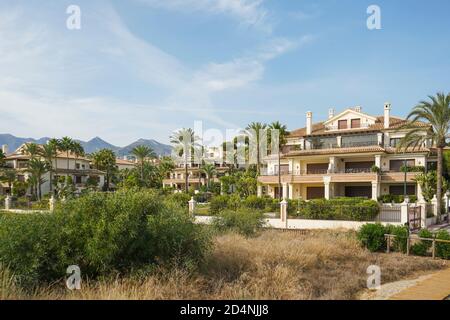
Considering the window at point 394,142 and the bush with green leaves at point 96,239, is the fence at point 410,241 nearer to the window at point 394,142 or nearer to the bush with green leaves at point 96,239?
the bush with green leaves at point 96,239

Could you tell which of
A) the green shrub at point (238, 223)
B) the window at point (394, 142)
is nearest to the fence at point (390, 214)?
the green shrub at point (238, 223)

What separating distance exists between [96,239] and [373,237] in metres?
10.6

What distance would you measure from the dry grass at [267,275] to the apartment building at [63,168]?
5231 cm

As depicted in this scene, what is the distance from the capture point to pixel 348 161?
41.9 m

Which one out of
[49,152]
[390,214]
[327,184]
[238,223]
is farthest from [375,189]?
[49,152]

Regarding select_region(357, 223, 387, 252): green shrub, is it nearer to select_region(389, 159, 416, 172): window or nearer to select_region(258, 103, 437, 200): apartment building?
select_region(258, 103, 437, 200): apartment building

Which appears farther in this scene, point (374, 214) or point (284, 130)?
point (284, 130)

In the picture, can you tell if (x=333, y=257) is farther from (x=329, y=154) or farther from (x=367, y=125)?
(x=367, y=125)

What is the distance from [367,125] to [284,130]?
10.4m

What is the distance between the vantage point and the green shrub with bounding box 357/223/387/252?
47.0 ft

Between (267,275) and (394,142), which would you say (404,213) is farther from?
(394,142)

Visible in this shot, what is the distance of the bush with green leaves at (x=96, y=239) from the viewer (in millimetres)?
8297
